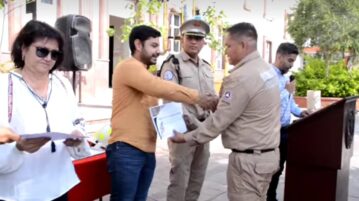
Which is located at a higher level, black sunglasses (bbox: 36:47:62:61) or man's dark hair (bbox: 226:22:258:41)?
man's dark hair (bbox: 226:22:258:41)

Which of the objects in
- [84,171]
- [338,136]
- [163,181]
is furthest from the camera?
[163,181]

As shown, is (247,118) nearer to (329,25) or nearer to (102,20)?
(102,20)

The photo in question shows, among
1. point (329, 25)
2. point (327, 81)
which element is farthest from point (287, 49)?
point (329, 25)

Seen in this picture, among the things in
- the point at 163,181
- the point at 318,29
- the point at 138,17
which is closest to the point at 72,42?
the point at 138,17

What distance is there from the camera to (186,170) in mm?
3596

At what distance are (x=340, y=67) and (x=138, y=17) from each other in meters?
9.39

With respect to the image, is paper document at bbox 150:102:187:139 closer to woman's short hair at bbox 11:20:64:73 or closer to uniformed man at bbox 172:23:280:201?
uniformed man at bbox 172:23:280:201

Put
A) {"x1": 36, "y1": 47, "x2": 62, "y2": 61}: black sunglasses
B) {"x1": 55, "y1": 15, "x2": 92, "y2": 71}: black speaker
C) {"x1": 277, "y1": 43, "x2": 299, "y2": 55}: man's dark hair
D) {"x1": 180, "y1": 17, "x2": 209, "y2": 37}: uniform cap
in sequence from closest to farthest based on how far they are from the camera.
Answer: {"x1": 36, "y1": 47, "x2": 62, "y2": 61}: black sunglasses
{"x1": 180, "y1": 17, "x2": 209, "y2": 37}: uniform cap
{"x1": 277, "y1": 43, "x2": 299, "y2": 55}: man's dark hair
{"x1": 55, "y1": 15, "x2": 92, "y2": 71}: black speaker

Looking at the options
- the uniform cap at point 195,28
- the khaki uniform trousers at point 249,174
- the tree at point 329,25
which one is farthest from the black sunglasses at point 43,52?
the tree at point 329,25

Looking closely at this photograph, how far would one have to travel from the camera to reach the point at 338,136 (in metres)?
3.31

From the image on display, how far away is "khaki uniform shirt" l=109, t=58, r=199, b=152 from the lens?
2.65 meters

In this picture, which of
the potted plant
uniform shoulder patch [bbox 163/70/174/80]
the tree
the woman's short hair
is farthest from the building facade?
the woman's short hair

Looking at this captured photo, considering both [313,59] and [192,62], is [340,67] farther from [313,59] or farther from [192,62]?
[192,62]

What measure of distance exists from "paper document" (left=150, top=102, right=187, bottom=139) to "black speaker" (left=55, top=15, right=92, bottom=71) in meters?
4.62
